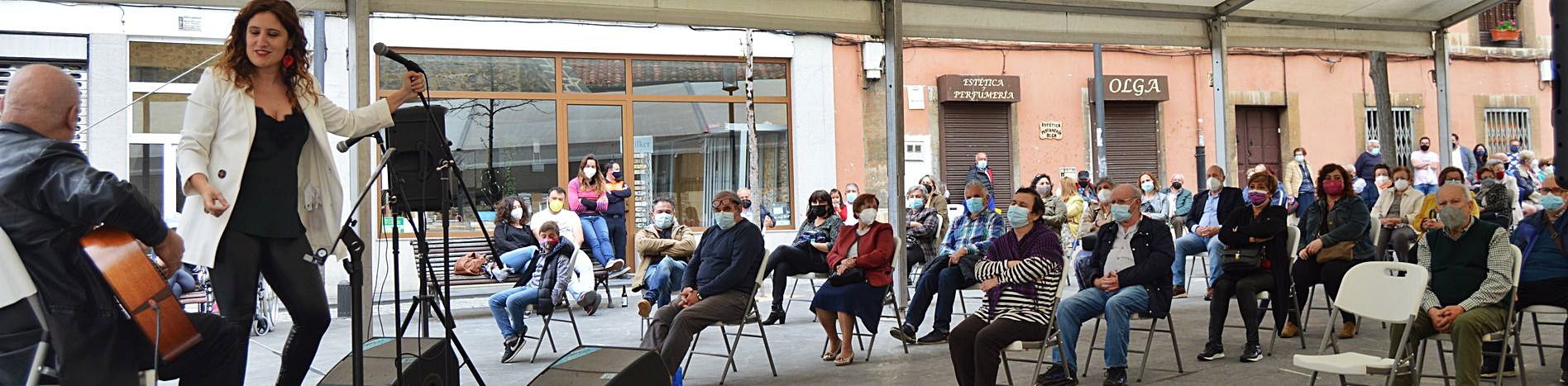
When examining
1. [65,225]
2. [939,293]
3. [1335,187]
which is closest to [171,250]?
[65,225]

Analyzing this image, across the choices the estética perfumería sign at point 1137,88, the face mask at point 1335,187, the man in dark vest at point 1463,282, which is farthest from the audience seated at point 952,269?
the estética perfumería sign at point 1137,88

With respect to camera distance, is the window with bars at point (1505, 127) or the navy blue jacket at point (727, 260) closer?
the navy blue jacket at point (727, 260)

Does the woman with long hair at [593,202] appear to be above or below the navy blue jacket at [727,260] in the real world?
above

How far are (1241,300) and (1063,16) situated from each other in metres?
3.15

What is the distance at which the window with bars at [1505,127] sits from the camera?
19328 millimetres

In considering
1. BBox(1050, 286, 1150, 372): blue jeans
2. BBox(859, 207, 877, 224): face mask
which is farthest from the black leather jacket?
BBox(859, 207, 877, 224): face mask

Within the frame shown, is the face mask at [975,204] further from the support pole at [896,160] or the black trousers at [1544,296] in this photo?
the black trousers at [1544,296]

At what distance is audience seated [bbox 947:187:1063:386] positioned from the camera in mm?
5398

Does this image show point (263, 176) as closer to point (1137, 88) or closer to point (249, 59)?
point (249, 59)

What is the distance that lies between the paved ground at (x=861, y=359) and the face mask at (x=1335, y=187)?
2.99ft

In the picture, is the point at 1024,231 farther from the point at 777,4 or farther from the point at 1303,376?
the point at 777,4

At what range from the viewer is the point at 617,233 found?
1231 centimetres

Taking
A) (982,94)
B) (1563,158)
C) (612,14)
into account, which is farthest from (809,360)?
(982,94)

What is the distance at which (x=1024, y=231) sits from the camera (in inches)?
235
